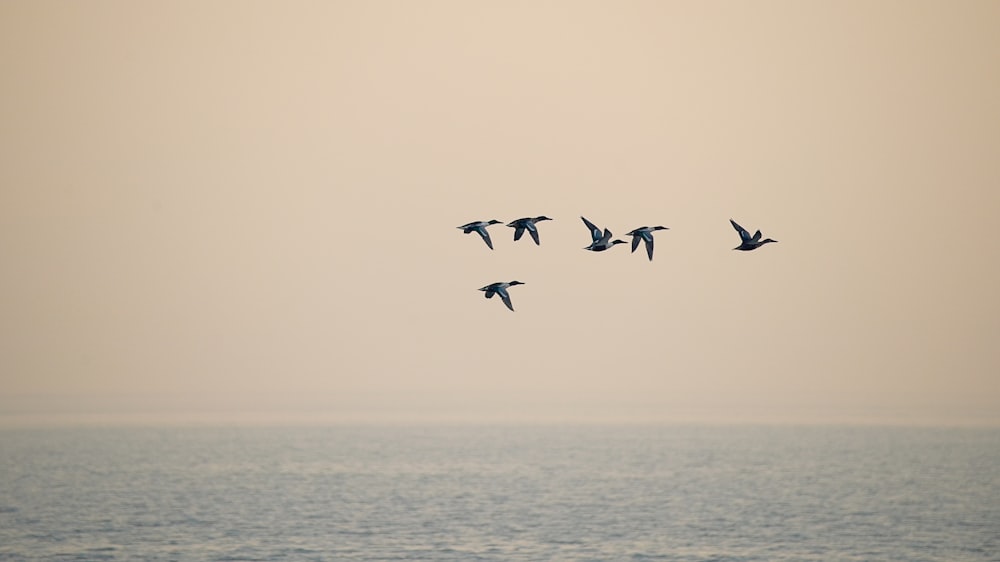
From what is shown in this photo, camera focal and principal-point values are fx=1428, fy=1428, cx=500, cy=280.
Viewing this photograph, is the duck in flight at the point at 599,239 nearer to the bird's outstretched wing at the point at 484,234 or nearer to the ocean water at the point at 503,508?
the bird's outstretched wing at the point at 484,234

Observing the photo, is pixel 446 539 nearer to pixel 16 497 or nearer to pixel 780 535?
pixel 780 535

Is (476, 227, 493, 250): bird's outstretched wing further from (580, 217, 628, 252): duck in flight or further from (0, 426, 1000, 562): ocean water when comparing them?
(0, 426, 1000, 562): ocean water

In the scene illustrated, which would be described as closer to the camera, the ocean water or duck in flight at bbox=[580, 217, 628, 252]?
duck in flight at bbox=[580, 217, 628, 252]

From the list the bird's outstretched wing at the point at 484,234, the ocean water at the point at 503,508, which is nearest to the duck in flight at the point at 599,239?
the bird's outstretched wing at the point at 484,234

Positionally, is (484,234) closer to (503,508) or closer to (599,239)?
(599,239)

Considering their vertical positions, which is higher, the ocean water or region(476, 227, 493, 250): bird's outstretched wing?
region(476, 227, 493, 250): bird's outstretched wing

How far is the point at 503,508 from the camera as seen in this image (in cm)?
12138

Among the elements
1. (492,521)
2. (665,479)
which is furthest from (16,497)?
(665,479)

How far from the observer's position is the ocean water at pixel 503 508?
9606 centimetres

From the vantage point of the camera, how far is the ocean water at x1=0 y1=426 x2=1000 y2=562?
96.1 m

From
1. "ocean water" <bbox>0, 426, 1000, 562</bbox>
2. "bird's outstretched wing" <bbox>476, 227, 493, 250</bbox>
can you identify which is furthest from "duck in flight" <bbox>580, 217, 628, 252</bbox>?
"ocean water" <bbox>0, 426, 1000, 562</bbox>

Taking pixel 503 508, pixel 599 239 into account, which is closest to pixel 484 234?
pixel 599 239

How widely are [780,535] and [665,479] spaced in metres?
47.0

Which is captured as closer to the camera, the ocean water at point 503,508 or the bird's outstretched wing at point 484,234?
the bird's outstretched wing at point 484,234
